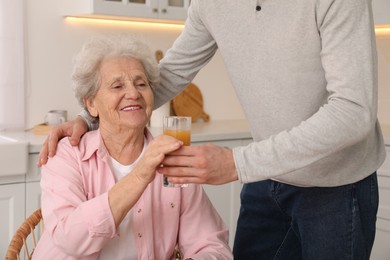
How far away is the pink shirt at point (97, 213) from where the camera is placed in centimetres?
149

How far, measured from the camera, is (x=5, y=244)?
2686 millimetres

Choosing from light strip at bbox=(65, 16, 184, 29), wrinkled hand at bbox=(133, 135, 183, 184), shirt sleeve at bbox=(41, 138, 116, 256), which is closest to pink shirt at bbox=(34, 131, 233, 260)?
shirt sleeve at bbox=(41, 138, 116, 256)

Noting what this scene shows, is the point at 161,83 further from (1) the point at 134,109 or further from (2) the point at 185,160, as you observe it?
(2) the point at 185,160

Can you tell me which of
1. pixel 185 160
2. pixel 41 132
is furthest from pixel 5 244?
pixel 185 160

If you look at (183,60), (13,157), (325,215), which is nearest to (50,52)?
(13,157)

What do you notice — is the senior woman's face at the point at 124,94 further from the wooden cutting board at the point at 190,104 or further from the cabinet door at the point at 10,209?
the wooden cutting board at the point at 190,104

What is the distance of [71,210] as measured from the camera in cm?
157

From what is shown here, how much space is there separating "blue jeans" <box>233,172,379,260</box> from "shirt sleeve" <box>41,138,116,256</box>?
1.65ft

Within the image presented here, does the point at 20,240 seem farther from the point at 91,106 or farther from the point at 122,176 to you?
the point at 91,106

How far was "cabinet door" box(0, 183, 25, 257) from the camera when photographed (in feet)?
8.70

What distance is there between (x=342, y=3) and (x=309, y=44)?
0.15 m

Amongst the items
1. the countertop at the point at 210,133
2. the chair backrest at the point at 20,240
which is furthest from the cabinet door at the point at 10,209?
the chair backrest at the point at 20,240

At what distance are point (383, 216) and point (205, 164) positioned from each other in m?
2.28

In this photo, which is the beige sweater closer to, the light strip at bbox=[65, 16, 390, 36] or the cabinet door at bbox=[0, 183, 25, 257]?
the cabinet door at bbox=[0, 183, 25, 257]
